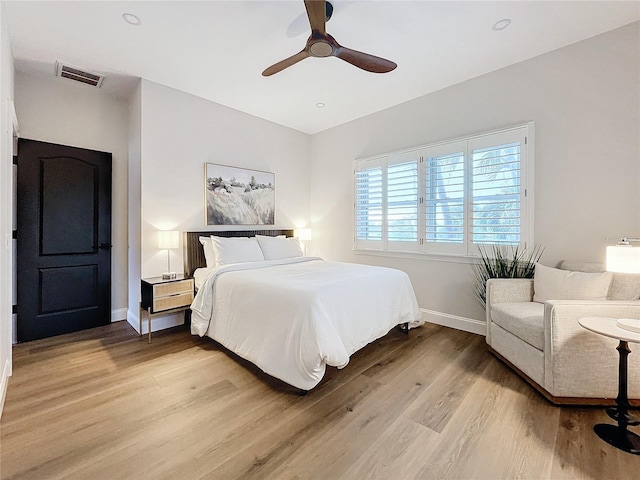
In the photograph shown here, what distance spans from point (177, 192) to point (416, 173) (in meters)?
3.13

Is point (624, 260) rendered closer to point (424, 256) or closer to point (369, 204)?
point (424, 256)

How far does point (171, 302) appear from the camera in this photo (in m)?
3.35

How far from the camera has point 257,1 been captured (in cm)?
227

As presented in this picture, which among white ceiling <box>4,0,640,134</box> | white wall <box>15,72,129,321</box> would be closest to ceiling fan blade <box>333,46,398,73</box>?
white ceiling <box>4,0,640,134</box>

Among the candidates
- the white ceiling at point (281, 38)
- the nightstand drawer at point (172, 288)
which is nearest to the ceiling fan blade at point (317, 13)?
the white ceiling at point (281, 38)

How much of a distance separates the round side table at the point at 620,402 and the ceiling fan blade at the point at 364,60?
233 centimetres

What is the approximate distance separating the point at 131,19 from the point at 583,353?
429cm

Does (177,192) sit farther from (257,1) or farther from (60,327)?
(257,1)

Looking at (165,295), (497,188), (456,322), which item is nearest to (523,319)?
(456,322)

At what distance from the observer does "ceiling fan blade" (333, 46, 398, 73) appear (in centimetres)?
228

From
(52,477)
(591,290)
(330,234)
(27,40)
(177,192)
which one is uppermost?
(27,40)

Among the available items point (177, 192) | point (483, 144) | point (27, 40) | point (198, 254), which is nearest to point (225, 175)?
point (177, 192)

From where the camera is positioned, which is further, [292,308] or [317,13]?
[292,308]

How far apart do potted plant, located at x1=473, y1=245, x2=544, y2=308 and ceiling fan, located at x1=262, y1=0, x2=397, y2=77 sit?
224 centimetres
